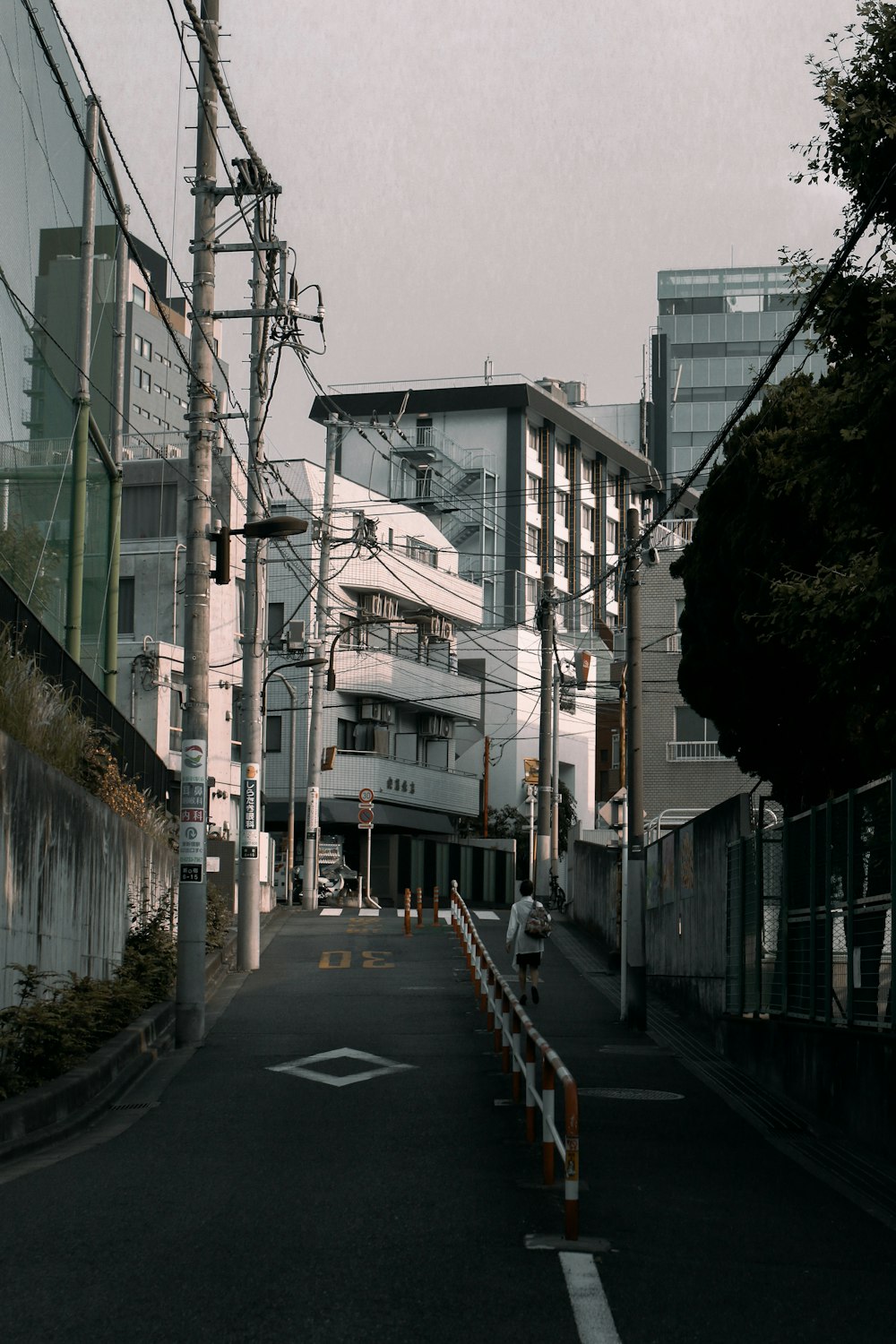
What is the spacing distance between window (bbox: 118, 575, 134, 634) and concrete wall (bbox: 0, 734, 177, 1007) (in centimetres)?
2931

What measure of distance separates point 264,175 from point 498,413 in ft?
190

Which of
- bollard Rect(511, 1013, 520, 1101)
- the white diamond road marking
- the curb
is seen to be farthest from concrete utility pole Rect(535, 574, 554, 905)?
bollard Rect(511, 1013, 520, 1101)

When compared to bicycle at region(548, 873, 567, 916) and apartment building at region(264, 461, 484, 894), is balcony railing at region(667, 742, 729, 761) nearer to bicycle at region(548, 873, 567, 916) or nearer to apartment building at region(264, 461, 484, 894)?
bicycle at region(548, 873, 567, 916)

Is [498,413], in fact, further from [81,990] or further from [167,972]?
[81,990]

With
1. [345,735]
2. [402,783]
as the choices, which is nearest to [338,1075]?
[345,735]

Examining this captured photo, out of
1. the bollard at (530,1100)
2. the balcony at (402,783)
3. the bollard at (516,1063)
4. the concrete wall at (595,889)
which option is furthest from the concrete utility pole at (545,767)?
the bollard at (530,1100)

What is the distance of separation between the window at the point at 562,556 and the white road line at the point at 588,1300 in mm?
77931

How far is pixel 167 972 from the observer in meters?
21.0

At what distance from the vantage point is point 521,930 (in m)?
22.4

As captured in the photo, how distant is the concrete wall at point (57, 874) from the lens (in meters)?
12.3

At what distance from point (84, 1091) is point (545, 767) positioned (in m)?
29.1

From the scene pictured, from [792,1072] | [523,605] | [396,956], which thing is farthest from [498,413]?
[792,1072]

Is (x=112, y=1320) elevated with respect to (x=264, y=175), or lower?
lower

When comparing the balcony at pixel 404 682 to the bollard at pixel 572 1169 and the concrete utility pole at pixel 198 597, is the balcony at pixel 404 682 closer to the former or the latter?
the concrete utility pole at pixel 198 597
